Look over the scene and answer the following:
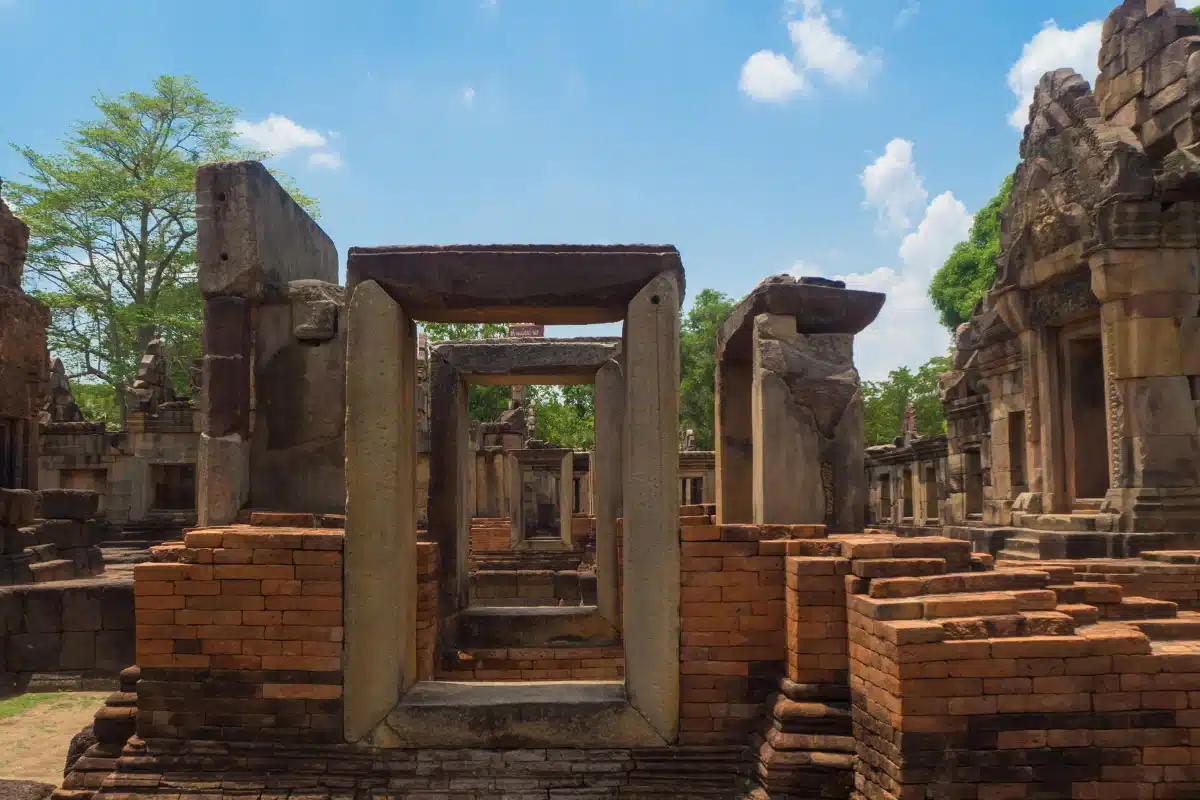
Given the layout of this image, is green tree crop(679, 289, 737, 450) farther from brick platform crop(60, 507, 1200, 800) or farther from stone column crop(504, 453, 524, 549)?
brick platform crop(60, 507, 1200, 800)

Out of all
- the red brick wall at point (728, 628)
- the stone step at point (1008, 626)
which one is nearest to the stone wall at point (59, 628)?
the red brick wall at point (728, 628)

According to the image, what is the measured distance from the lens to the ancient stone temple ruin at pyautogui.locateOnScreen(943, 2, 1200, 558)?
8.29 m

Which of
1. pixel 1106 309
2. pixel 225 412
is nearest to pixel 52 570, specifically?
pixel 225 412

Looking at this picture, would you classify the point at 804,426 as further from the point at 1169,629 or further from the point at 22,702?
the point at 22,702

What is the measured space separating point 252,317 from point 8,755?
387cm

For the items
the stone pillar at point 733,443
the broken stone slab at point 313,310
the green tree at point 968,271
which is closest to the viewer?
the broken stone slab at point 313,310

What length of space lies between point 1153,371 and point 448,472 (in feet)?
20.5

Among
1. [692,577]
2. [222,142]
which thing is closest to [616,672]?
[692,577]

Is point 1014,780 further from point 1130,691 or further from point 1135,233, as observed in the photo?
point 1135,233

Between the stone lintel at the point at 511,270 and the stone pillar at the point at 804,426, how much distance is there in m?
1.05

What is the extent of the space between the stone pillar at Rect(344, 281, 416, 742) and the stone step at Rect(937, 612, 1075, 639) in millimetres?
2701

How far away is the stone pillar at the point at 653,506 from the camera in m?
4.91

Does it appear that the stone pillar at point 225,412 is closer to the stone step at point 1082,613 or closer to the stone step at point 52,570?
the stone step at point 1082,613

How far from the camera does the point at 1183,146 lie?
27.7ft
